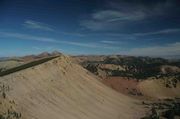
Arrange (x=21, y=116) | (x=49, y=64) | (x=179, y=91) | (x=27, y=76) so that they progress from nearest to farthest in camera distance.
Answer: (x=21, y=116) → (x=27, y=76) → (x=49, y=64) → (x=179, y=91)

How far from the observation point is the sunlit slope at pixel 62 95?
3556cm

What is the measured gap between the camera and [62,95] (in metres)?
43.0

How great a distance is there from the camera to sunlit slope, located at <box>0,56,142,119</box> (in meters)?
35.6

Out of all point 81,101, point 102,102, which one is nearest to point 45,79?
point 81,101

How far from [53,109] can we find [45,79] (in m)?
7.69

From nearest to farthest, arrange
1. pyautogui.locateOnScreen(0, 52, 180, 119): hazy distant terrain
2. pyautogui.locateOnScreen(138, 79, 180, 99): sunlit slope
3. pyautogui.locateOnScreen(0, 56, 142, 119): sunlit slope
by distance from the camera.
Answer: pyautogui.locateOnScreen(0, 52, 180, 119): hazy distant terrain < pyautogui.locateOnScreen(0, 56, 142, 119): sunlit slope < pyautogui.locateOnScreen(138, 79, 180, 99): sunlit slope

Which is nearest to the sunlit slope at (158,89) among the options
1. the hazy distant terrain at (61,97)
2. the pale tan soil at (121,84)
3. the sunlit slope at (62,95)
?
the pale tan soil at (121,84)

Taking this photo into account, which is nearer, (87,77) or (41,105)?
(41,105)

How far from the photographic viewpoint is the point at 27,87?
38469 millimetres

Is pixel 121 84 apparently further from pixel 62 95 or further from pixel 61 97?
pixel 61 97

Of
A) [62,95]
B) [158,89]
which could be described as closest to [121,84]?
[158,89]

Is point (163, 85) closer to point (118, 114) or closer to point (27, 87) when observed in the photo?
point (118, 114)

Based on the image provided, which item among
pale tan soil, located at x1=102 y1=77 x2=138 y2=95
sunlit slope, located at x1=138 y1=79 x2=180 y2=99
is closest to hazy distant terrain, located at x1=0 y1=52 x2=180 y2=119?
pale tan soil, located at x1=102 y1=77 x2=138 y2=95

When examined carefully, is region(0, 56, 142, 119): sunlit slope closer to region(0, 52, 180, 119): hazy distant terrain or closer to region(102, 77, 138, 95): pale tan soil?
region(0, 52, 180, 119): hazy distant terrain
